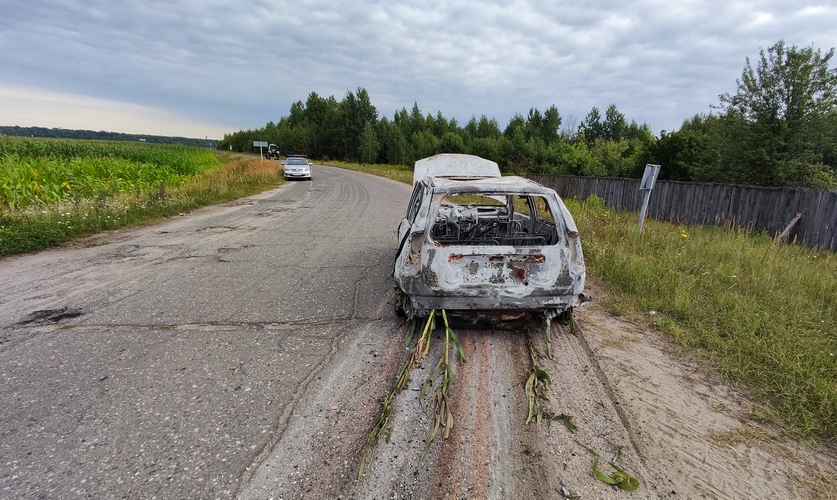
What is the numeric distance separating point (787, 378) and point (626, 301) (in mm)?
1740

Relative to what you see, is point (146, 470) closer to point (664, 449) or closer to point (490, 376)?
point (490, 376)

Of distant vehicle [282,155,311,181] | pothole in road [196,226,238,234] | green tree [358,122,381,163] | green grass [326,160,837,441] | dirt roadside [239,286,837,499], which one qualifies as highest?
green tree [358,122,381,163]

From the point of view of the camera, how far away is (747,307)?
418cm

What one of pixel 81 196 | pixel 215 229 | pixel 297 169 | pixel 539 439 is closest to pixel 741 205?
pixel 539 439

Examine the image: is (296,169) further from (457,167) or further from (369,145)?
(369,145)

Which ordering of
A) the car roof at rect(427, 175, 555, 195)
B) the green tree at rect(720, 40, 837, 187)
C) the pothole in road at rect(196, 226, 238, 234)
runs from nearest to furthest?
the car roof at rect(427, 175, 555, 195) → the pothole in road at rect(196, 226, 238, 234) → the green tree at rect(720, 40, 837, 187)

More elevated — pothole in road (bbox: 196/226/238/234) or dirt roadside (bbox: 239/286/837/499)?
pothole in road (bbox: 196/226/238/234)

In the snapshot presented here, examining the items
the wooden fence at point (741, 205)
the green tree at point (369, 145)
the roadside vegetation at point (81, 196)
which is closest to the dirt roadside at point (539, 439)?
the roadside vegetation at point (81, 196)

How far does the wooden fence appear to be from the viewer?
29.5 ft

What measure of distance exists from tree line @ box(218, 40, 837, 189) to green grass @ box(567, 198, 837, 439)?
13070mm

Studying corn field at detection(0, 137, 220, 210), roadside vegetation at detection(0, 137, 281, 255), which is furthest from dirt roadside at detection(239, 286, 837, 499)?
corn field at detection(0, 137, 220, 210)

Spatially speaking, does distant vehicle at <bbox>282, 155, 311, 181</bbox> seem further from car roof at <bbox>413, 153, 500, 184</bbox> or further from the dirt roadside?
the dirt roadside

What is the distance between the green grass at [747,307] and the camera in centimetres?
288

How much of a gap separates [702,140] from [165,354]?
3294 cm
